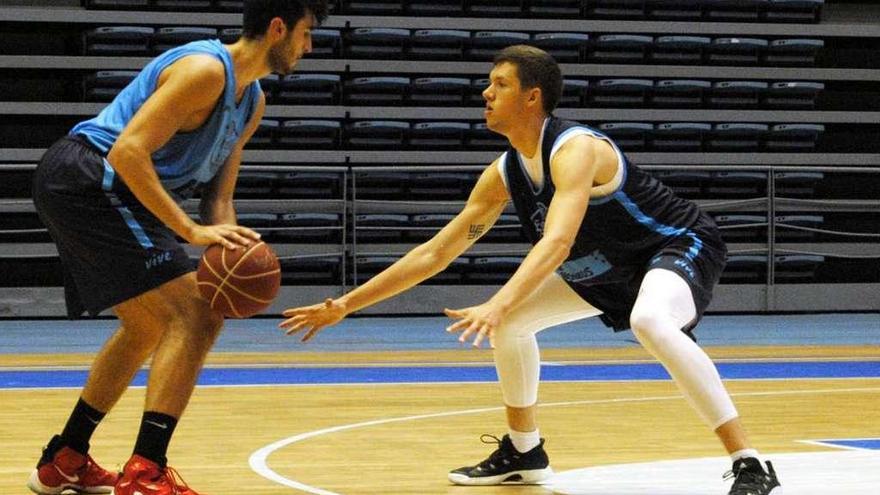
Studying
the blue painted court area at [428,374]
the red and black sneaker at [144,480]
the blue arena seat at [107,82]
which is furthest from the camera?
the blue arena seat at [107,82]

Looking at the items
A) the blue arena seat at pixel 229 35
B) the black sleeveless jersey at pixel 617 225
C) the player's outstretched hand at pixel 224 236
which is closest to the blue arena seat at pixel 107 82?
the blue arena seat at pixel 229 35

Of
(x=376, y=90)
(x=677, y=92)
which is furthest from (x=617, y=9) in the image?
(x=376, y=90)

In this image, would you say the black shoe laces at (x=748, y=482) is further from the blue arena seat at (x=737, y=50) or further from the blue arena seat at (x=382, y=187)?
the blue arena seat at (x=737, y=50)

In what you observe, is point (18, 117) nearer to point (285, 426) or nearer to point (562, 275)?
point (285, 426)

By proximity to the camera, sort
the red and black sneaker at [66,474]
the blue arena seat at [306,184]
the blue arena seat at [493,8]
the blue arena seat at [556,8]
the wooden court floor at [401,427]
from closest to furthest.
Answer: the red and black sneaker at [66,474], the wooden court floor at [401,427], the blue arena seat at [306,184], the blue arena seat at [493,8], the blue arena seat at [556,8]

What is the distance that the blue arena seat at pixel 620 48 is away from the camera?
12.8 meters

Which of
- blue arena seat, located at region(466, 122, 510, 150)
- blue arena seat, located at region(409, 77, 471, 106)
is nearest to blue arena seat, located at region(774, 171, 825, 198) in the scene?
blue arena seat, located at region(466, 122, 510, 150)

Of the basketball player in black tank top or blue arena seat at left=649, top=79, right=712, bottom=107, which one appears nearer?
the basketball player in black tank top

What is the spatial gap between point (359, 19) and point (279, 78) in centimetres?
91

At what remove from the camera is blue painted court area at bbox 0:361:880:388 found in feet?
23.5

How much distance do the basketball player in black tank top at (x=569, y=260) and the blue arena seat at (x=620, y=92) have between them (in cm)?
848

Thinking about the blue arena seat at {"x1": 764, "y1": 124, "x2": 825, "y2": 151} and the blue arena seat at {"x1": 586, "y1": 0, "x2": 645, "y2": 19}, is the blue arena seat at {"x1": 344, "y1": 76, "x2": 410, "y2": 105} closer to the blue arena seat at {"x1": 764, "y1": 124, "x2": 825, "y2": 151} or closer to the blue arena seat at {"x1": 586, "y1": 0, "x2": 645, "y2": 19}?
the blue arena seat at {"x1": 586, "y1": 0, "x2": 645, "y2": 19}

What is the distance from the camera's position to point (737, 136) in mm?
12750

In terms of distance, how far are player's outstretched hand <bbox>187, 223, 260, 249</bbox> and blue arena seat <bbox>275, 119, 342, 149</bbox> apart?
8464mm
